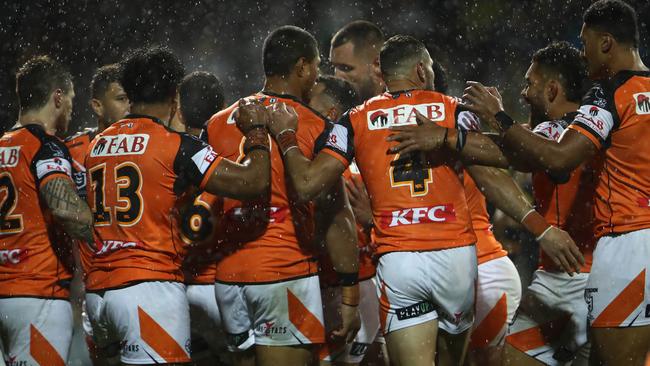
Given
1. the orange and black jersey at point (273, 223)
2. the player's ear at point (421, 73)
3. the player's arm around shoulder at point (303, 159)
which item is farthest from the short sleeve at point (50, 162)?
the player's ear at point (421, 73)

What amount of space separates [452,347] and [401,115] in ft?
4.60

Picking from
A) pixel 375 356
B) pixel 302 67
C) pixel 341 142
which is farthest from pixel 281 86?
pixel 375 356

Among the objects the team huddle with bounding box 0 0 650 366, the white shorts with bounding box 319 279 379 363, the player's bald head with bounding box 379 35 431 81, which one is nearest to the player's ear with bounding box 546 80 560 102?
the team huddle with bounding box 0 0 650 366

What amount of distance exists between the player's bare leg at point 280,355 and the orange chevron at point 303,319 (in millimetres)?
88

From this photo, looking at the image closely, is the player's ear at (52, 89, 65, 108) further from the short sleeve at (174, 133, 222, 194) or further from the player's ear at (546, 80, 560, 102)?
the player's ear at (546, 80, 560, 102)

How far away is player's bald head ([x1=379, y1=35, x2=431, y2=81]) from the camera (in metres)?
5.07

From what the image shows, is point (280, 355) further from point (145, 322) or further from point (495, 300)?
point (495, 300)

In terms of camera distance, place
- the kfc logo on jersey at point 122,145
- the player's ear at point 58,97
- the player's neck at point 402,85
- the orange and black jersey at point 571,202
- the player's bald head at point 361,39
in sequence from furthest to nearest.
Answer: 1. the player's bald head at point 361,39
2. the player's ear at point 58,97
3. the orange and black jersey at point 571,202
4. the player's neck at point 402,85
5. the kfc logo on jersey at point 122,145

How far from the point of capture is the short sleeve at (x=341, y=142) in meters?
4.94

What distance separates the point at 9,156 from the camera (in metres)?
5.28

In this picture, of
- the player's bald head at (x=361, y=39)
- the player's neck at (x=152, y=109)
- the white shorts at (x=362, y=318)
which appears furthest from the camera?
the player's bald head at (x=361, y=39)

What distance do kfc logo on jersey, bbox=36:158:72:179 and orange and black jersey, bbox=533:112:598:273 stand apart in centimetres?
287

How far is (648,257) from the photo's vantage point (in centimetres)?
452

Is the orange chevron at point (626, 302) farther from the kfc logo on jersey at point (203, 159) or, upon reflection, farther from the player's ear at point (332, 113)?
the player's ear at point (332, 113)
